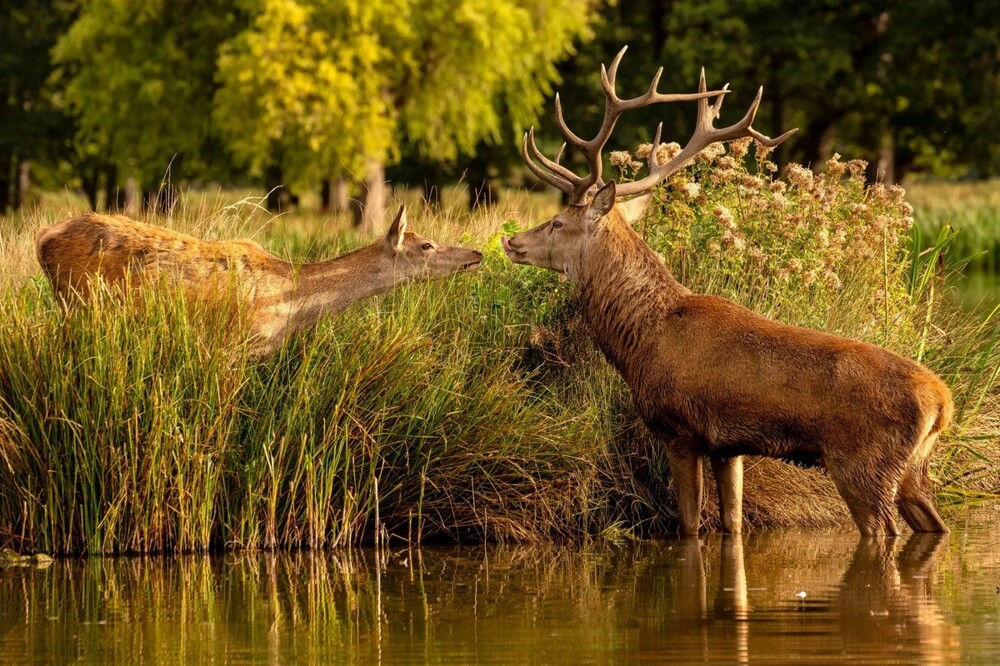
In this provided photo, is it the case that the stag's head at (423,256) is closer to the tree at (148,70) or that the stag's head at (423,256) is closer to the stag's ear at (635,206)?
the stag's ear at (635,206)

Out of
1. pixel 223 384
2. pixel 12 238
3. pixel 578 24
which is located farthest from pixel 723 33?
pixel 223 384

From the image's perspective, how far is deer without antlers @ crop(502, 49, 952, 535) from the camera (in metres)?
7.95

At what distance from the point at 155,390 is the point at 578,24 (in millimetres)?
27485

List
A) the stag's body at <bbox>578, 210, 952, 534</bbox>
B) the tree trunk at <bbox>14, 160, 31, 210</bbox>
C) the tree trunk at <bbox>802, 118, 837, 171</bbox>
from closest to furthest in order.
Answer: the stag's body at <bbox>578, 210, 952, 534</bbox>, the tree trunk at <bbox>802, 118, 837, 171</bbox>, the tree trunk at <bbox>14, 160, 31, 210</bbox>

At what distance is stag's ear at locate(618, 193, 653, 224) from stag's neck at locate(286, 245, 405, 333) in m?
1.36

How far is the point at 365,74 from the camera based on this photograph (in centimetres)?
3058

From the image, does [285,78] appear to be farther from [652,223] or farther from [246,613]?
[246,613]

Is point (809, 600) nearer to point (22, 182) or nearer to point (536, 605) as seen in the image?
point (536, 605)

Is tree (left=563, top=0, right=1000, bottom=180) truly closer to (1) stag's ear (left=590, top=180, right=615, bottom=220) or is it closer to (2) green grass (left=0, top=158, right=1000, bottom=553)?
(2) green grass (left=0, top=158, right=1000, bottom=553)

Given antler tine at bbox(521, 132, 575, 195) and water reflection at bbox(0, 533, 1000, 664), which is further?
antler tine at bbox(521, 132, 575, 195)

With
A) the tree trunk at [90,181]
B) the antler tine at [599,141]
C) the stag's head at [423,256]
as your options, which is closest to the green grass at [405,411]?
the stag's head at [423,256]

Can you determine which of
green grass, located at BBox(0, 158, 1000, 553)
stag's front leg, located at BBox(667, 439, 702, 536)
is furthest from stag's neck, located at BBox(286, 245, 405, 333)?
stag's front leg, located at BBox(667, 439, 702, 536)

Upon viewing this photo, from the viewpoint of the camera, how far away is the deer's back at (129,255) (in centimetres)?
941

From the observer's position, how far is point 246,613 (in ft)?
23.2
